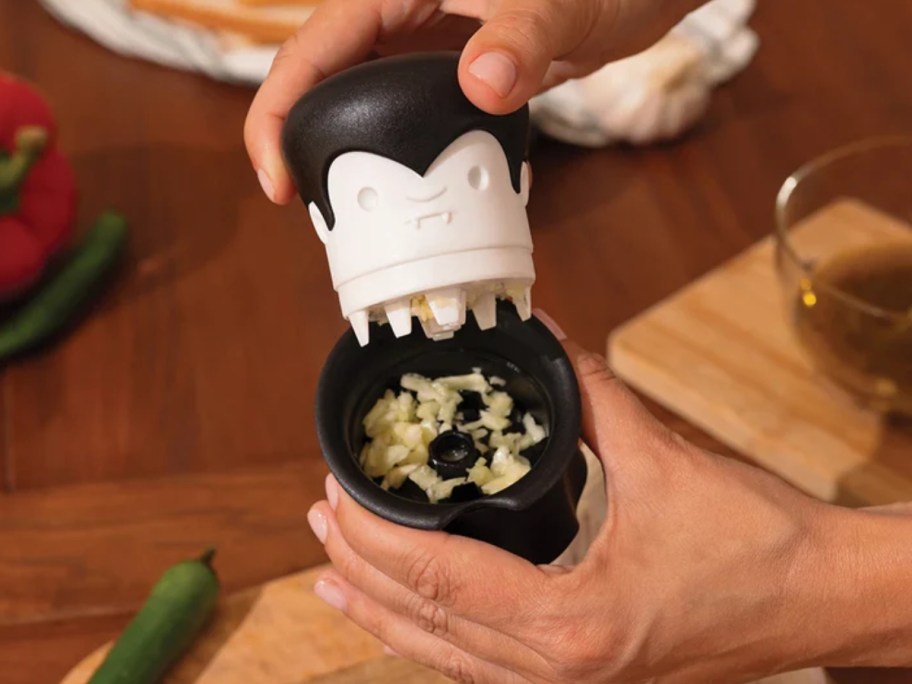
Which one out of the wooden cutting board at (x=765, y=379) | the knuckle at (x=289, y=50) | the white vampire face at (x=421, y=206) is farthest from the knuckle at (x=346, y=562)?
the wooden cutting board at (x=765, y=379)

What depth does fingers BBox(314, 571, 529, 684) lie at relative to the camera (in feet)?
2.44

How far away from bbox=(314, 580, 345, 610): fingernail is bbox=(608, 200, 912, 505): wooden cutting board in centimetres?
44

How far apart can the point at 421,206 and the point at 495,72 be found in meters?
0.09

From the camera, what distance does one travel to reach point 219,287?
1.21m

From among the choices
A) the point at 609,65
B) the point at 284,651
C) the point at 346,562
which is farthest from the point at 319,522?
the point at 609,65

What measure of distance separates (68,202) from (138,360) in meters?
0.22

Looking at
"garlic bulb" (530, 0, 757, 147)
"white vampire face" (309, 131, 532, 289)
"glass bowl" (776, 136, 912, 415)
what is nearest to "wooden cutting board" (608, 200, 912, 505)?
"glass bowl" (776, 136, 912, 415)

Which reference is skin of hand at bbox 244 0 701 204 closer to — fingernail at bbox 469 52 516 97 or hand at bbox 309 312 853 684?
fingernail at bbox 469 52 516 97

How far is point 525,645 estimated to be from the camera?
677 millimetres


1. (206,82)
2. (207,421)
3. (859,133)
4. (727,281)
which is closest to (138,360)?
(207,421)

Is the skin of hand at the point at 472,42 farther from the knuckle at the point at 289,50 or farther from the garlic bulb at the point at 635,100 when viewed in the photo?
the garlic bulb at the point at 635,100

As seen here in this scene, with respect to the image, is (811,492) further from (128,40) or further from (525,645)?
(128,40)

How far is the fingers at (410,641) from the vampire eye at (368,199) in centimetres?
32

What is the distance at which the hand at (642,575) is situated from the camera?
25.3 inches
